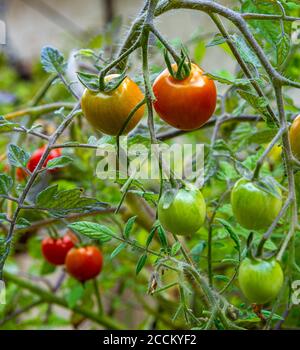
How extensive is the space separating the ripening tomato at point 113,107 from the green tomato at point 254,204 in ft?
0.38

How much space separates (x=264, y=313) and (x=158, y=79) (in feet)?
0.75

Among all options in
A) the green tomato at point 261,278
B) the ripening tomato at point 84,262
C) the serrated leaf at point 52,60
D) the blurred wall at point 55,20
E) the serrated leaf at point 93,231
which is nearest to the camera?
the green tomato at point 261,278

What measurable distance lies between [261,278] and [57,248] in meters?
0.55

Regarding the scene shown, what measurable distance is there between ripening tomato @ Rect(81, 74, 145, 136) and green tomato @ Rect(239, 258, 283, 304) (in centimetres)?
15

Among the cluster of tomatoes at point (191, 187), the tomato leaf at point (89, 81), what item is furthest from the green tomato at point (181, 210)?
the tomato leaf at point (89, 81)

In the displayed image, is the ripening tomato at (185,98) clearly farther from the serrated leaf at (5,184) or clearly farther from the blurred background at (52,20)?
the blurred background at (52,20)

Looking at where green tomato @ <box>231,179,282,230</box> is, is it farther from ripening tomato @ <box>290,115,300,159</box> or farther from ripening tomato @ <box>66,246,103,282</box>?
ripening tomato @ <box>66,246,103,282</box>

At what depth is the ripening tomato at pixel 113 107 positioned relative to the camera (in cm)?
45

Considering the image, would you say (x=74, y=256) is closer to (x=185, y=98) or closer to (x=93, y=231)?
(x=93, y=231)

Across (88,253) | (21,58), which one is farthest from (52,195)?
(21,58)

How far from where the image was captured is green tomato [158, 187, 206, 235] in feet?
1.34

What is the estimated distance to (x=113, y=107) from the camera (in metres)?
Result: 0.45

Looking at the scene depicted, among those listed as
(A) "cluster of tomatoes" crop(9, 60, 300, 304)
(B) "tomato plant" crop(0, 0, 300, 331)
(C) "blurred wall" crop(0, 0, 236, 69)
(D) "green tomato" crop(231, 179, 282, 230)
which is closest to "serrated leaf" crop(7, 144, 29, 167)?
(B) "tomato plant" crop(0, 0, 300, 331)
